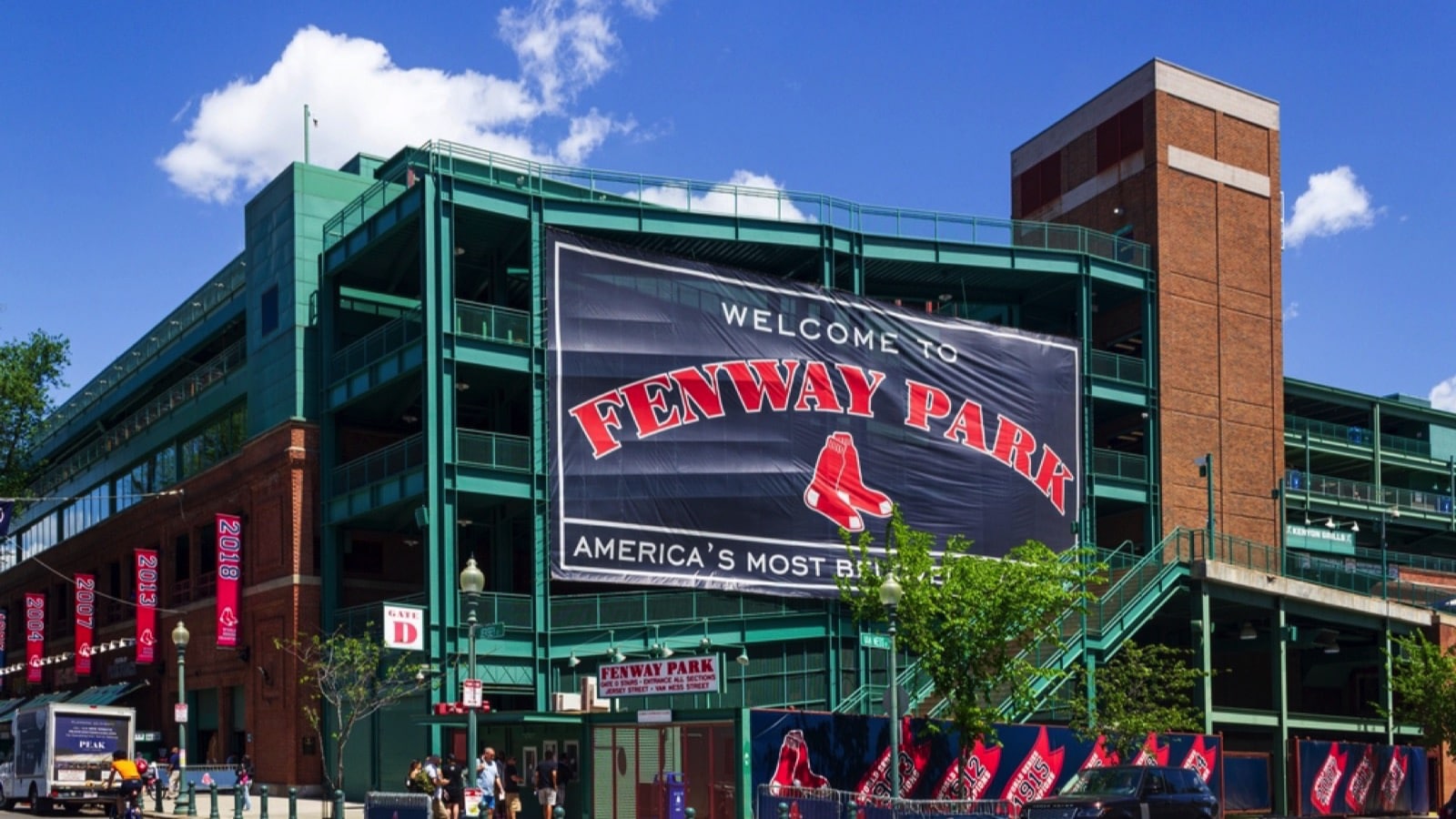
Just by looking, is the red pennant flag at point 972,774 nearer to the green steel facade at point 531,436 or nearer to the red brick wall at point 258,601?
the green steel facade at point 531,436

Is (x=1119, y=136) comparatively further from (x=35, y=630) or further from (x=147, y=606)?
(x=35, y=630)

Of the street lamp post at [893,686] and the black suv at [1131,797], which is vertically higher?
the street lamp post at [893,686]

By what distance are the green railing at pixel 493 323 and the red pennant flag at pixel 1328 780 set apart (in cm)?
2506

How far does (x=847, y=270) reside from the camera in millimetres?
52594

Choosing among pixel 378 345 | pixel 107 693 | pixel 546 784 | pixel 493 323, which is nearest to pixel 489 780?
pixel 546 784

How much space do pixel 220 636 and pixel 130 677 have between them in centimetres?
1259

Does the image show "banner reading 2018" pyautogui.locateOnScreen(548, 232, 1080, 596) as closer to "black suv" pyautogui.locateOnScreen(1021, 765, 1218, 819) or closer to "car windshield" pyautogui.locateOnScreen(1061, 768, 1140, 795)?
"car windshield" pyautogui.locateOnScreen(1061, 768, 1140, 795)

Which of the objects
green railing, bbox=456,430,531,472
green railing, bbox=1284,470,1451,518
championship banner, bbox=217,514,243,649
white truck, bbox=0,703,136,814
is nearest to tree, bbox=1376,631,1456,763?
green railing, bbox=1284,470,1451,518

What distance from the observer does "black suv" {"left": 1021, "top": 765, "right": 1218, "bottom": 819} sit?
27.8 m

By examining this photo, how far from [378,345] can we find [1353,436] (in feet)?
164

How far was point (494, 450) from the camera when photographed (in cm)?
4475

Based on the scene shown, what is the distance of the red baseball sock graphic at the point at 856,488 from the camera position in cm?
4956

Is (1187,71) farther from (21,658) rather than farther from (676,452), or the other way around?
(21,658)

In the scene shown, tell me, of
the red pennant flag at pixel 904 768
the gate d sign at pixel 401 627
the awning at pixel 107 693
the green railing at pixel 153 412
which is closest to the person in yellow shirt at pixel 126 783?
the gate d sign at pixel 401 627
